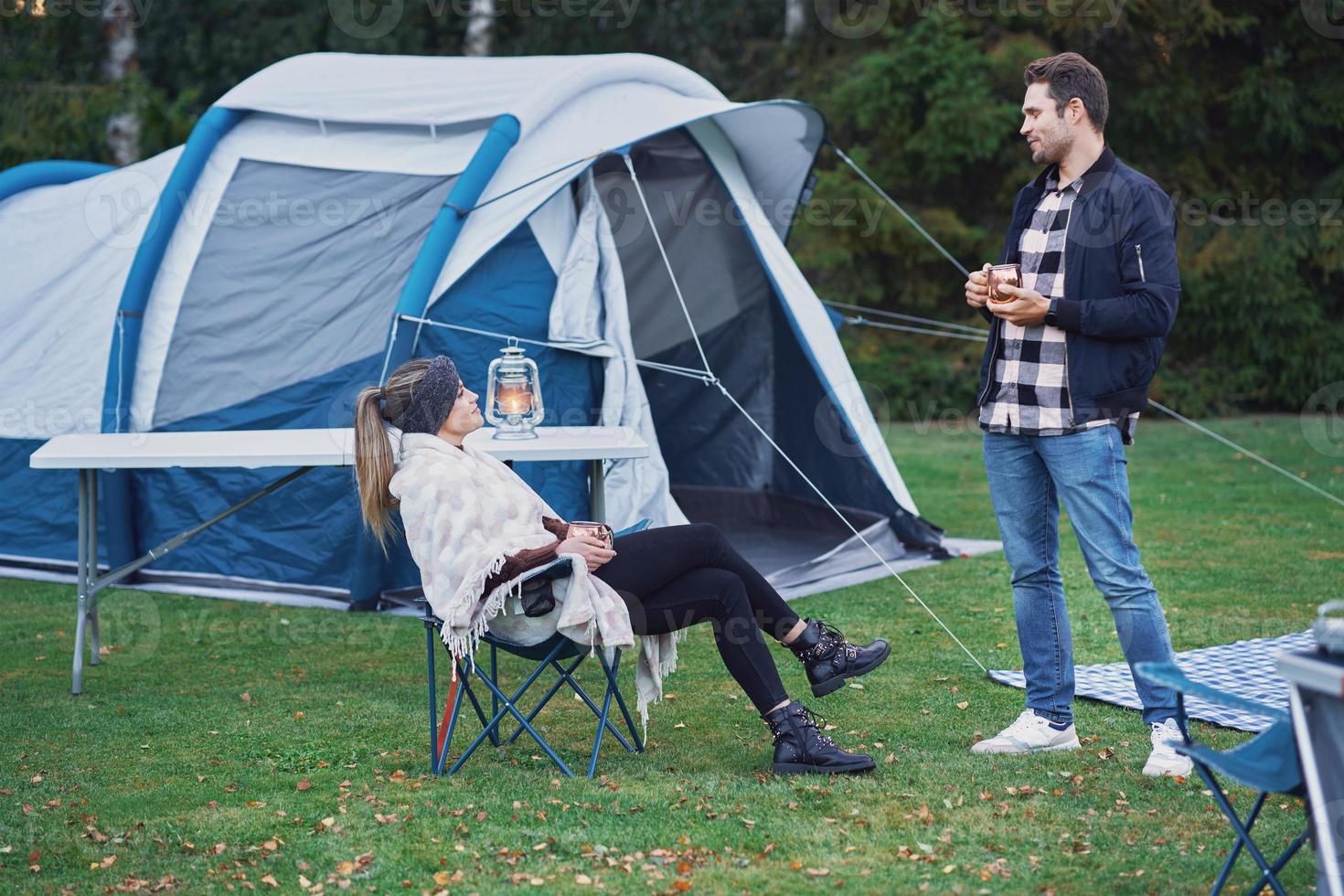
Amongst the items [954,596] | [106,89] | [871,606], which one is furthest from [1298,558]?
[106,89]

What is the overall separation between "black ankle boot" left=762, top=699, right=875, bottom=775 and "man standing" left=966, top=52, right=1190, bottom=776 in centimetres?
73

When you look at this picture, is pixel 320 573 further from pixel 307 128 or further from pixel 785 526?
pixel 785 526

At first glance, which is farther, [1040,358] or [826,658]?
A: [826,658]

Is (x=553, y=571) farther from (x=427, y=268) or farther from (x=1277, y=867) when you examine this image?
(x=427, y=268)

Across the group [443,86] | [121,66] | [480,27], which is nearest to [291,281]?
[443,86]

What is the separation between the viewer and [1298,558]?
6113mm

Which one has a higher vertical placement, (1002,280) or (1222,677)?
(1002,280)

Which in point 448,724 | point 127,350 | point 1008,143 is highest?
point 1008,143

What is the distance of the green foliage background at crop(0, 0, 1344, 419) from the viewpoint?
11.7 m

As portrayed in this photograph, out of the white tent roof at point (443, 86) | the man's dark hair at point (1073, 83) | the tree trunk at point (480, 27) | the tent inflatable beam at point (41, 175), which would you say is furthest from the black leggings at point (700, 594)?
the tree trunk at point (480, 27)

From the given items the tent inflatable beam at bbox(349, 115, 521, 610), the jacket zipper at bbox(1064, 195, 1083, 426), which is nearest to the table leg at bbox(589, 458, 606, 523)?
the tent inflatable beam at bbox(349, 115, 521, 610)

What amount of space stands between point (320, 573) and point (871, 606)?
221 centimetres

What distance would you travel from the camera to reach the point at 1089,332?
3395 millimetres

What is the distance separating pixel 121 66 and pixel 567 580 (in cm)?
967
